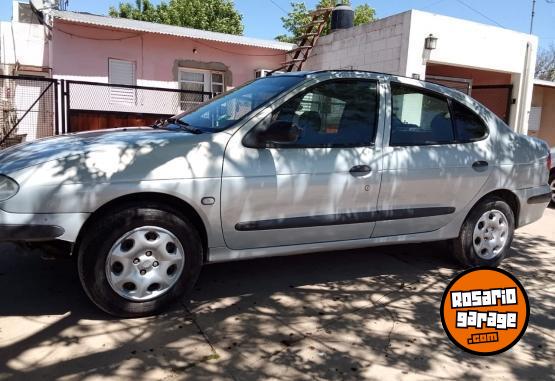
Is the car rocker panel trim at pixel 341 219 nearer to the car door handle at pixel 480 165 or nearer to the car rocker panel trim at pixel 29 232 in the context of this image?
the car door handle at pixel 480 165

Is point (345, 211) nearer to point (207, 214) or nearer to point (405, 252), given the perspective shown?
point (207, 214)

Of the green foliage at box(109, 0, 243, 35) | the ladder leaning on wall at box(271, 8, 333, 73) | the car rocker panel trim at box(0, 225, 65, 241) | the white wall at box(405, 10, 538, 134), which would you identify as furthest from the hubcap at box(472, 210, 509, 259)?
the green foliage at box(109, 0, 243, 35)

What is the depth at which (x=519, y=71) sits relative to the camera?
12.1 metres

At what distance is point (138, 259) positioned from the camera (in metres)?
3.29

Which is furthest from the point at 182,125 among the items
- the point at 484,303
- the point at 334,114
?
the point at 484,303

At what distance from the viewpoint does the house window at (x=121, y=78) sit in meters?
12.3

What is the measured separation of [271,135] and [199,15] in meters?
26.9

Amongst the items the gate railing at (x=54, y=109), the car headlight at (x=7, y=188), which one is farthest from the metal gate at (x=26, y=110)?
the car headlight at (x=7, y=188)

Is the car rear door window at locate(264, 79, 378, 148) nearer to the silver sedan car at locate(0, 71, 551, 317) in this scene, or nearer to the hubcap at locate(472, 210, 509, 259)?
the silver sedan car at locate(0, 71, 551, 317)

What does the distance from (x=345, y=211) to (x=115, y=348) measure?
1910mm

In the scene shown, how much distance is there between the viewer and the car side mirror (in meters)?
3.54

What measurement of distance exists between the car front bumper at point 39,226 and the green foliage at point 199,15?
Answer: 26966mm

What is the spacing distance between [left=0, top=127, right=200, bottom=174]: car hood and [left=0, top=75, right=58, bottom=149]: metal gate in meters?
6.07

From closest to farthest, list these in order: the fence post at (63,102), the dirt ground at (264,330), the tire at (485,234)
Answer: the dirt ground at (264,330) → the tire at (485,234) → the fence post at (63,102)
